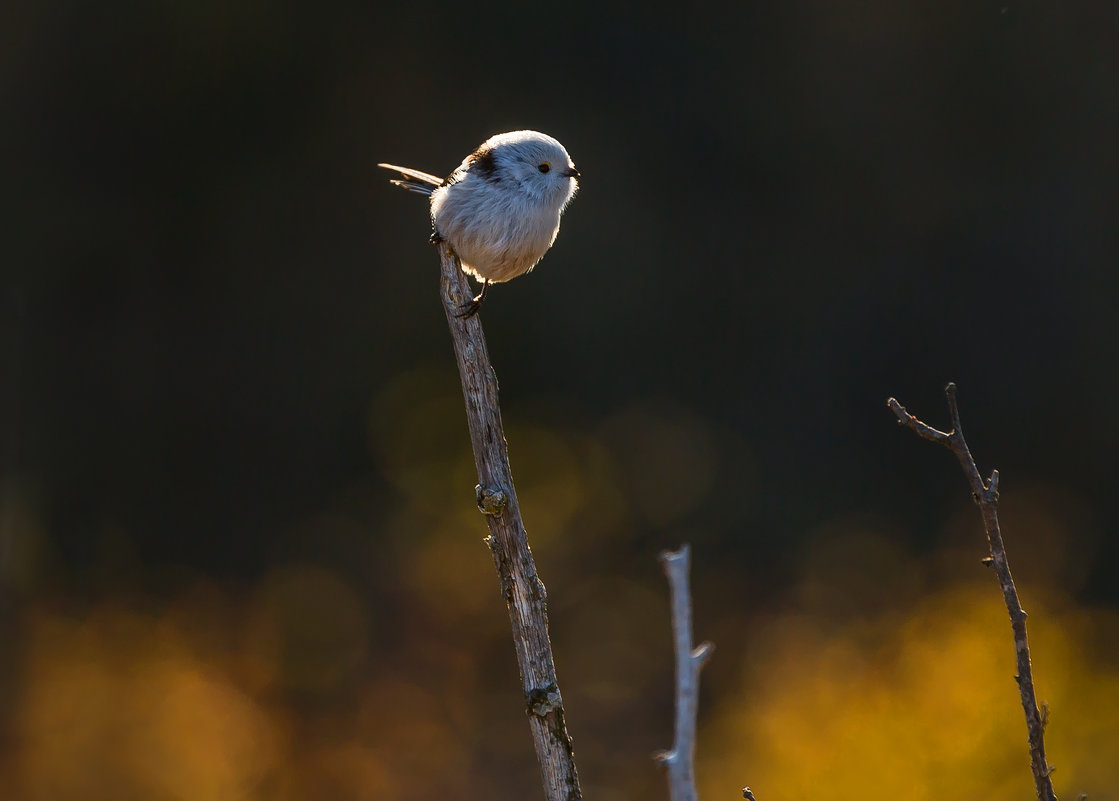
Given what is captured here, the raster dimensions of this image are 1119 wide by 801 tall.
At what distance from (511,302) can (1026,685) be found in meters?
5.49

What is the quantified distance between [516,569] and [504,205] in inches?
39.2

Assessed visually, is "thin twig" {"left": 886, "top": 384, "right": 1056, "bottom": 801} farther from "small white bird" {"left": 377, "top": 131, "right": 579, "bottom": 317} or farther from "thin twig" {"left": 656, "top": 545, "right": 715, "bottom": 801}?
"small white bird" {"left": 377, "top": 131, "right": 579, "bottom": 317}

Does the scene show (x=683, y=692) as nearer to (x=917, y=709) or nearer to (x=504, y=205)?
(x=504, y=205)

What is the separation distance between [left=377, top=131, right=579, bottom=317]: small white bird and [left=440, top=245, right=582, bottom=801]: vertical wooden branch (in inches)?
8.7

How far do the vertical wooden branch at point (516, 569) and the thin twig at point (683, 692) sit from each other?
29.6 inches

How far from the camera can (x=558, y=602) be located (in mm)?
5742

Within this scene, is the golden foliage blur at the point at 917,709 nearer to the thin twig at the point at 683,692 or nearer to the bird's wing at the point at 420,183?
the bird's wing at the point at 420,183

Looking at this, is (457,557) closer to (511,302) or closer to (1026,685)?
(511,302)

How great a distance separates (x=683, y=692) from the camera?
3.44ft

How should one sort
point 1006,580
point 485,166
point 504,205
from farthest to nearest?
point 485,166 < point 504,205 < point 1006,580

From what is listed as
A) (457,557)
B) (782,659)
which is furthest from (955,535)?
(457,557)

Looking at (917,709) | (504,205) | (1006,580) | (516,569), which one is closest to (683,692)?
(1006,580)

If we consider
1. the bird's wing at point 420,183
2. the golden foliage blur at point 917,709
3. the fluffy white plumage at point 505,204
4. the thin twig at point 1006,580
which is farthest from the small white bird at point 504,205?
the golden foliage blur at point 917,709

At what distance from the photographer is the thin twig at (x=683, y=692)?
102 centimetres
